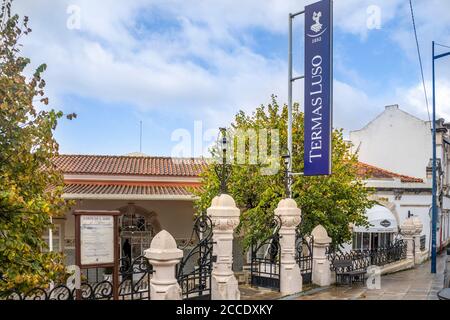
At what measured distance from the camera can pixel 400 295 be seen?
10.2 m

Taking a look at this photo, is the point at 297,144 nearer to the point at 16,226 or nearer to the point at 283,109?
the point at 283,109

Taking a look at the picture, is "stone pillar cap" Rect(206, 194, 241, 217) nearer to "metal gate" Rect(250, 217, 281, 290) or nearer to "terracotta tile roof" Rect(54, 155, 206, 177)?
"metal gate" Rect(250, 217, 281, 290)

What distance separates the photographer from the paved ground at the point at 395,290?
9.91 m

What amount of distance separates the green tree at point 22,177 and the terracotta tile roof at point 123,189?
30.1 ft

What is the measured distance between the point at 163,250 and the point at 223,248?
209 centimetres

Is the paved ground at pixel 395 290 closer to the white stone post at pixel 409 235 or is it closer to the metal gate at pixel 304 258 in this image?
the metal gate at pixel 304 258

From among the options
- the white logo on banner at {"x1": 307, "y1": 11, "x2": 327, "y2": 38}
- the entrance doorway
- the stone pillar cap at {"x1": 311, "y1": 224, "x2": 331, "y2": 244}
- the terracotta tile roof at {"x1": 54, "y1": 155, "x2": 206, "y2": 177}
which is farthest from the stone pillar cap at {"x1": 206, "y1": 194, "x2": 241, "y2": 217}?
the terracotta tile roof at {"x1": 54, "y1": 155, "x2": 206, "y2": 177}

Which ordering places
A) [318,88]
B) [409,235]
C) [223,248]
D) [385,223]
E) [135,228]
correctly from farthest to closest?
[385,223], [135,228], [409,235], [318,88], [223,248]

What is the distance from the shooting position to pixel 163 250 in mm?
6637

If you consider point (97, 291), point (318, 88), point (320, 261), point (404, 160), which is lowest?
point (320, 261)

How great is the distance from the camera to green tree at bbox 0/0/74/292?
581cm

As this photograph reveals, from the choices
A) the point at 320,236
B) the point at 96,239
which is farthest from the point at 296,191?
the point at 96,239

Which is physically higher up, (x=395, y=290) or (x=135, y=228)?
(x=135, y=228)

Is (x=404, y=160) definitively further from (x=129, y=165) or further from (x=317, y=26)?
(x=317, y=26)
